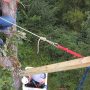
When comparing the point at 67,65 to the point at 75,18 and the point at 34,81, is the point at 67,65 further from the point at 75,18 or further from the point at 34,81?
the point at 75,18

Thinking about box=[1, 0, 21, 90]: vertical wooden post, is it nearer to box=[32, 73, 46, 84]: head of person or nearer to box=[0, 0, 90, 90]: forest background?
box=[32, 73, 46, 84]: head of person

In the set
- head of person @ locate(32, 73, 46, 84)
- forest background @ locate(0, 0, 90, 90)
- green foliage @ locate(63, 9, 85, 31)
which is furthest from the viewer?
green foliage @ locate(63, 9, 85, 31)

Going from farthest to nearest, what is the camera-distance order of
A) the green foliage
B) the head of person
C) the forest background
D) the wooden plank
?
the green foliage < the forest background < the head of person < the wooden plank

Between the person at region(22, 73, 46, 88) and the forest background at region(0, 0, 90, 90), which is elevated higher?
the forest background at region(0, 0, 90, 90)

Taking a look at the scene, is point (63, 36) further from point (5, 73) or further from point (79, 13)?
point (5, 73)

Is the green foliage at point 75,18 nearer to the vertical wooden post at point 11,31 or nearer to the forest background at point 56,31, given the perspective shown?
the forest background at point 56,31

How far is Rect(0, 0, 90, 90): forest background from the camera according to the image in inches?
224

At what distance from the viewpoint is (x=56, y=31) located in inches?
243

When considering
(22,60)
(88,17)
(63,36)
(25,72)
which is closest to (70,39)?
(63,36)

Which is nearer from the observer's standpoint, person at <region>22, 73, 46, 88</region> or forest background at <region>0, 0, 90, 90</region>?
person at <region>22, 73, 46, 88</region>

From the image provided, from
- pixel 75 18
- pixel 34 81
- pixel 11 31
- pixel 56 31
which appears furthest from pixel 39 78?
pixel 75 18

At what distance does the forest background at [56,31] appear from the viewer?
5.69 metres

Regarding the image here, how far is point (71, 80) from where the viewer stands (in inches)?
223

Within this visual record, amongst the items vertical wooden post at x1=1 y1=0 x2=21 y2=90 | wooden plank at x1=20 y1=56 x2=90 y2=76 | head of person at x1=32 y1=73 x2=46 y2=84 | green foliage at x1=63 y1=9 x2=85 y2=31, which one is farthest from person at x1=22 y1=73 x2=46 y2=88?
green foliage at x1=63 y1=9 x2=85 y2=31
